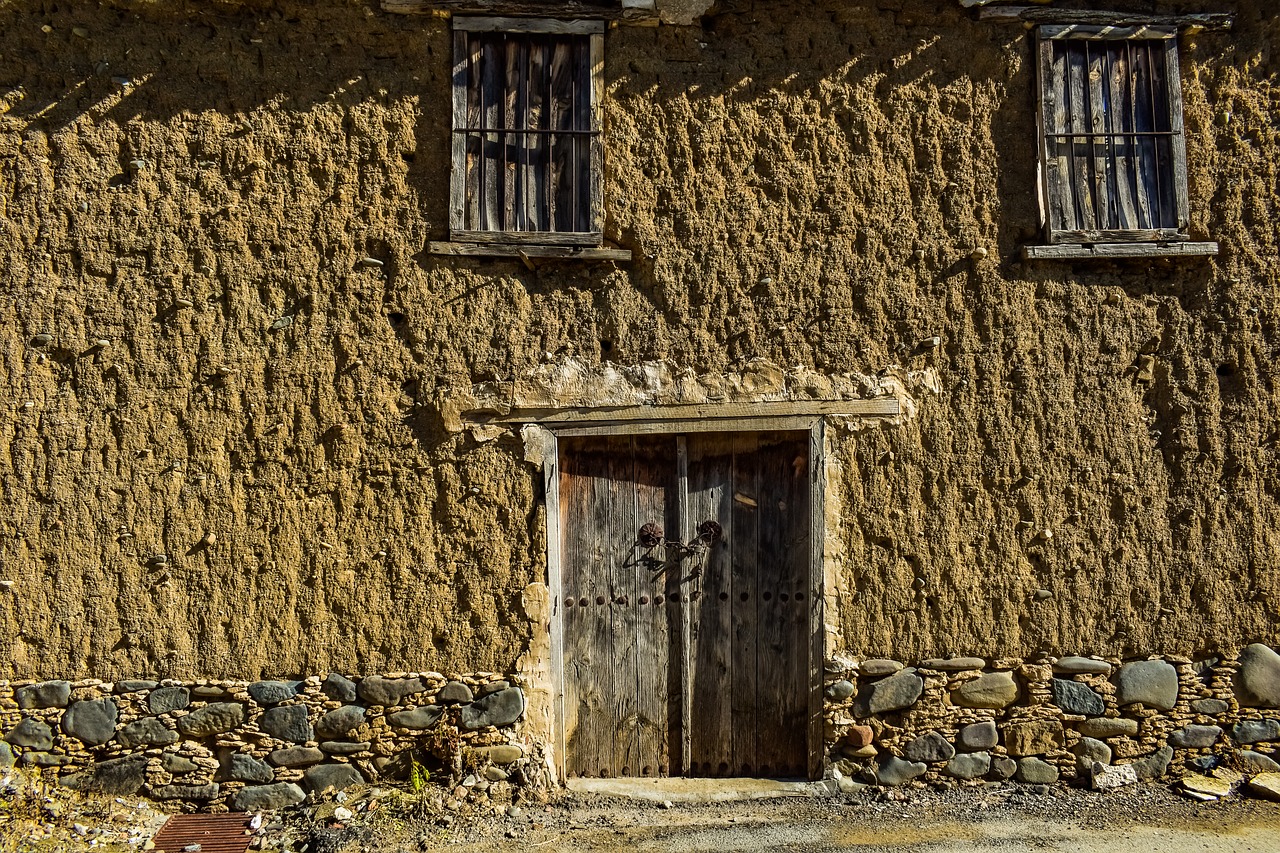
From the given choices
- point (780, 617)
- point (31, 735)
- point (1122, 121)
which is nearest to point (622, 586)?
point (780, 617)

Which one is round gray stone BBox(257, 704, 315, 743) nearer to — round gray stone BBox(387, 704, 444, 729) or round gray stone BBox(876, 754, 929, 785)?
round gray stone BBox(387, 704, 444, 729)

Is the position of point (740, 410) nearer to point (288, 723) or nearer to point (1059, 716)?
point (1059, 716)

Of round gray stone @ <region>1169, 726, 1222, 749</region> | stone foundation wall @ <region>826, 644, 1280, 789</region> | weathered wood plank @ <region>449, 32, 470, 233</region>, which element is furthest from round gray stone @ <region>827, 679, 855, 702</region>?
weathered wood plank @ <region>449, 32, 470, 233</region>

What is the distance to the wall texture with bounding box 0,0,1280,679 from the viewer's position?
13.8ft

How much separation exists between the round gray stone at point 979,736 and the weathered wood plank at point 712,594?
3.80ft

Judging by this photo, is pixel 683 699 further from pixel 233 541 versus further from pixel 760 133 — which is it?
pixel 760 133

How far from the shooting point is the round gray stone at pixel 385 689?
13.8 ft

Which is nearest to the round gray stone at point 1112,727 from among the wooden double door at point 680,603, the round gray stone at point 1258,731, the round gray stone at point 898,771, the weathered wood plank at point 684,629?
the round gray stone at point 1258,731

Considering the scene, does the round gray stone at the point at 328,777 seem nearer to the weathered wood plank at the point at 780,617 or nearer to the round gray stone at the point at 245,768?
the round gray stone at the point at 245,768

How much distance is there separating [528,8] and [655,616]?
317cm

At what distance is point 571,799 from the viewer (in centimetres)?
429

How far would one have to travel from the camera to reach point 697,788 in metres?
4.38

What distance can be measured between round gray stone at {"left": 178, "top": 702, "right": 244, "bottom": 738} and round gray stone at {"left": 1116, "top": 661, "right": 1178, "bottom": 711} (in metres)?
4.32

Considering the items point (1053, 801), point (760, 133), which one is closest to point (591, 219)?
point (760, 133)
